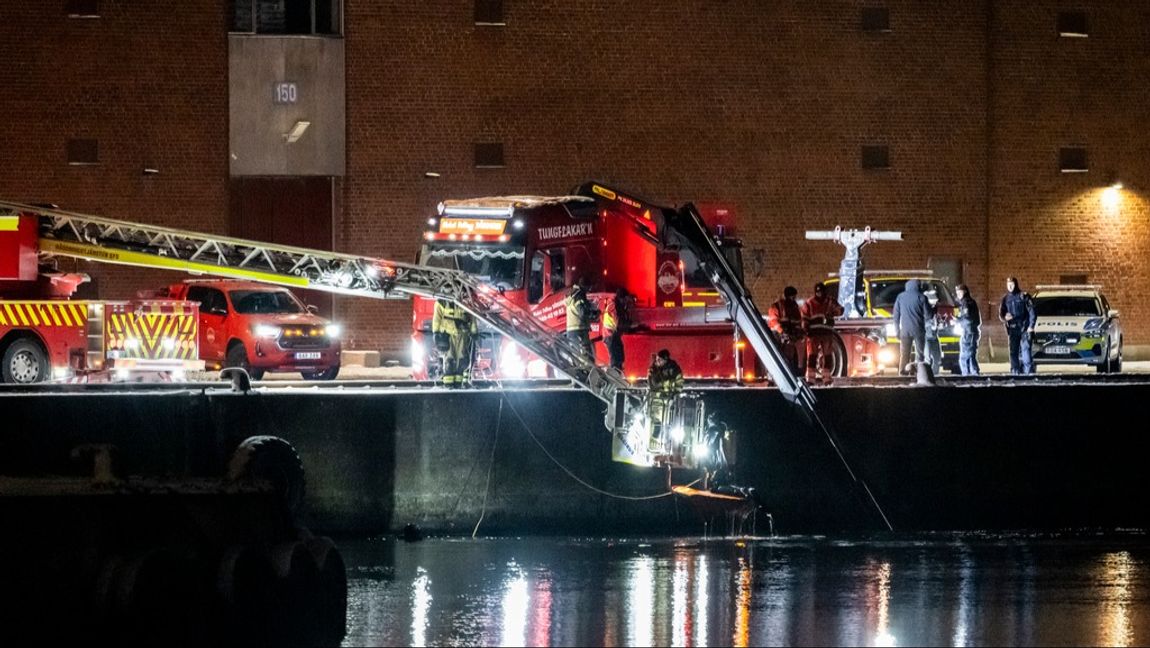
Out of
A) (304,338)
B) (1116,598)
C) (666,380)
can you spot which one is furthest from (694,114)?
(1116,598)

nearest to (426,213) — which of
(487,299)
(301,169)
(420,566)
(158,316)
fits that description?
(301,169)

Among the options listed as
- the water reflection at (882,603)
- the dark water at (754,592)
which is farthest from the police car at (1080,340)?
the water reflection at (882,603)

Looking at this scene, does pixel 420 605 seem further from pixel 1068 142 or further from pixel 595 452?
pixel 1068 142

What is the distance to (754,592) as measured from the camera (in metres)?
14.8

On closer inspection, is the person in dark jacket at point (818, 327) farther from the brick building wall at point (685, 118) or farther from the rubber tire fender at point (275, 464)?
the brick building wall at point (685, 118)

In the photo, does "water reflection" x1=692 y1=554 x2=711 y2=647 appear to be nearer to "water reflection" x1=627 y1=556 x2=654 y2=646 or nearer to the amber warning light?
"water reflection" x1=627 y1=556 x2=654 y2=646

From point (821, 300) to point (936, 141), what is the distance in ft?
49.0

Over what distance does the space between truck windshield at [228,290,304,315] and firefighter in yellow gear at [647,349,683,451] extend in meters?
13.1

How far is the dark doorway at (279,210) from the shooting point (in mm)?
37719

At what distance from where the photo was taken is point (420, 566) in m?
16.1

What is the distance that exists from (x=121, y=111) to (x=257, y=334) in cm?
1055

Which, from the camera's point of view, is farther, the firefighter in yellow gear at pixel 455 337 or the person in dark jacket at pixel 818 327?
the person in dark jacket at pixel 818 327

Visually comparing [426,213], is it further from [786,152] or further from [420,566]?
[420,566]

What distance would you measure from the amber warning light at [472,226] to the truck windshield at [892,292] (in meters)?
9.17
